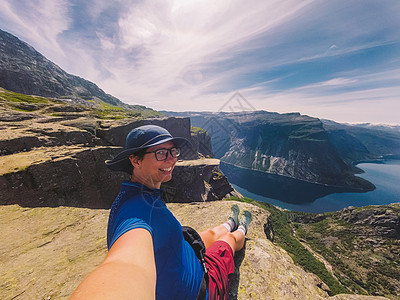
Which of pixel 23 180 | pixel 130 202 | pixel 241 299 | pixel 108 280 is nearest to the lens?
pixel 108 280

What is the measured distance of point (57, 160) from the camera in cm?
1339

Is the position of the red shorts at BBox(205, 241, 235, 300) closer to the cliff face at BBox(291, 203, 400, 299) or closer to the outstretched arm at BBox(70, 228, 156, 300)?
the outstretched arm at BBox(70, 228, 156, 300)

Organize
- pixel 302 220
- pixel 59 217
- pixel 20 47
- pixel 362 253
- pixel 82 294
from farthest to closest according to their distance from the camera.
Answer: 1. pixel 20 47
2. pixel 302 220
3. pixel 362 253
4. pixel 59 217
5. pixel 82 294

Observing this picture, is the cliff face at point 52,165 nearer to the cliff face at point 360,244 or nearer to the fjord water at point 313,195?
the cliff face at point 360,244

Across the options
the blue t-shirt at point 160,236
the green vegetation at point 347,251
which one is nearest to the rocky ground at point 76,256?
the blue t-shirt at point 160,236

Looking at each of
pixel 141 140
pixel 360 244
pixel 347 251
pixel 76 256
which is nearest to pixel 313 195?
pixel 360 244

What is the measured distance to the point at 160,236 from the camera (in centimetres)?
253

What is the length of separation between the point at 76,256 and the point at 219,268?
5.04 m

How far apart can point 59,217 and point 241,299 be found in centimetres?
908

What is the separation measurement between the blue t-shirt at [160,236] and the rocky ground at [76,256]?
6.98 feet

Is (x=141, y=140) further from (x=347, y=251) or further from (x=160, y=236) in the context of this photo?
(x=347, y=251)

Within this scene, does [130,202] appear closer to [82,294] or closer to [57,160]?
[82,294]

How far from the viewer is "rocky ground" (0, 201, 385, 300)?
4137 mm

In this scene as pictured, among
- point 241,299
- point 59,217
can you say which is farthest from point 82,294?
point 59,217
